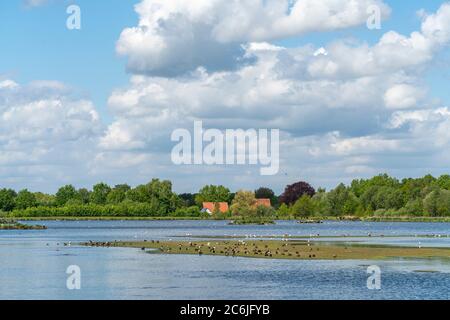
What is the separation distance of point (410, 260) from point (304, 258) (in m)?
10.1

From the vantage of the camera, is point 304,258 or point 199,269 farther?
point 304,258

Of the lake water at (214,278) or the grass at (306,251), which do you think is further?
the grass at (306,251)

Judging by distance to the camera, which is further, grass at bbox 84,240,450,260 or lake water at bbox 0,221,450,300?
grass at bbox 84,240,450,260

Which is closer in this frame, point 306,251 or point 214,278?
point 214,278

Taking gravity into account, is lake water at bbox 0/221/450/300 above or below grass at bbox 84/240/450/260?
below

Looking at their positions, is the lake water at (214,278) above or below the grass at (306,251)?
below

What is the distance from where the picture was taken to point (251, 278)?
5878cm

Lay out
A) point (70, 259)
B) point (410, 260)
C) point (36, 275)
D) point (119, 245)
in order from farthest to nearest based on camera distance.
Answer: point (119, 245) < point (70, 259) < point (410, 260) < point (36, 275)

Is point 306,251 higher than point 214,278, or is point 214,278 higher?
point 306,251
